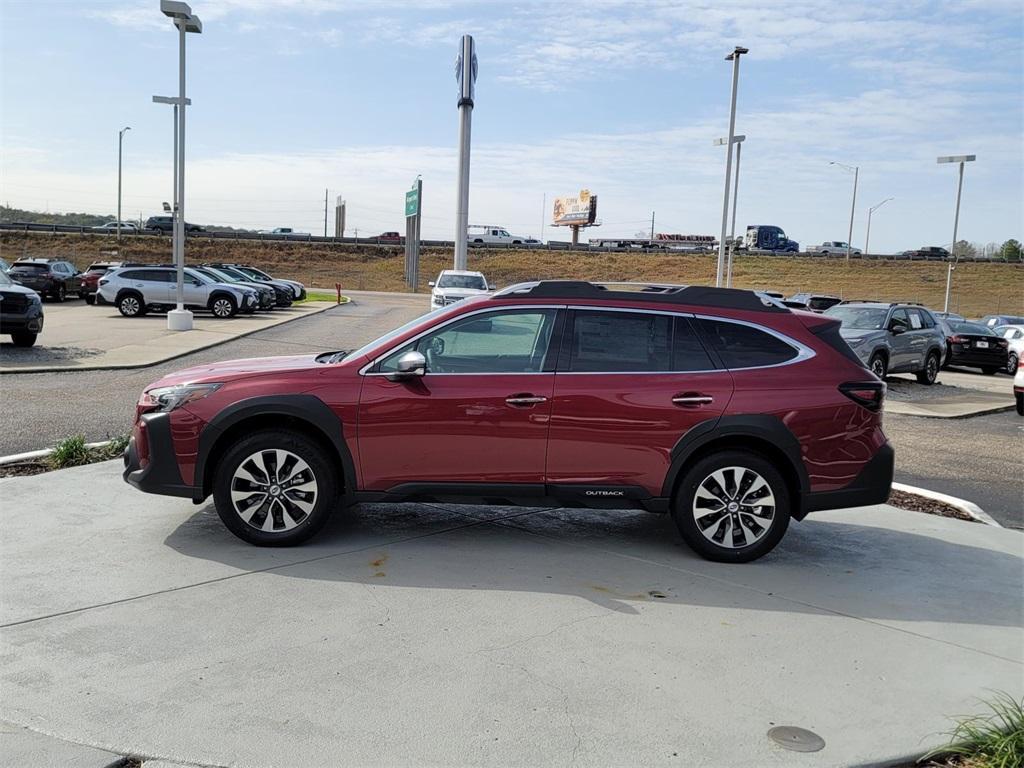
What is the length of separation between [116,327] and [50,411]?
14.1 metres

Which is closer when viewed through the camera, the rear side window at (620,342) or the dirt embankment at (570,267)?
the rear side window at (620,342)

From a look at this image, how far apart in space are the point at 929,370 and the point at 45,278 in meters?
31.6

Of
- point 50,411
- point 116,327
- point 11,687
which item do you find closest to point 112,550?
point 11,687

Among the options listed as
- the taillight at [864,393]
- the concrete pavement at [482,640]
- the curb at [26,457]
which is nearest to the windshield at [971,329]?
the concrete pavement at [482,640]

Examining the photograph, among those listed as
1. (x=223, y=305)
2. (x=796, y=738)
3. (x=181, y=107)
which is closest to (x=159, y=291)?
(x=223, y=305)

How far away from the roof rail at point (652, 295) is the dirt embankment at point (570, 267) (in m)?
59.8

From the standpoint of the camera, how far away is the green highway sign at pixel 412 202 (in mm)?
56156

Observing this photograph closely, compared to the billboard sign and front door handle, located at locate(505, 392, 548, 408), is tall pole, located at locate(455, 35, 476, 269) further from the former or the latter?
the billboard sign

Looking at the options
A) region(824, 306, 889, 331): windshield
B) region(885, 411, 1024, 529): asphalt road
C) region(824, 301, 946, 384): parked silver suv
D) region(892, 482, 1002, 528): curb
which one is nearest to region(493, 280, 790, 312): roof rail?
region(892, 482, 1002, 528): curb

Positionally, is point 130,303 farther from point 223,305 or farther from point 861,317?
point 861,317

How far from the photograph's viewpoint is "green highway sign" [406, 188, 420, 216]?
56156 millimetres

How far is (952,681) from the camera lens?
4.41m

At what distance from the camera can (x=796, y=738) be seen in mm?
3807

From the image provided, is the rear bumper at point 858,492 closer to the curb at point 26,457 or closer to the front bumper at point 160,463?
the front bumper at point 160,463
